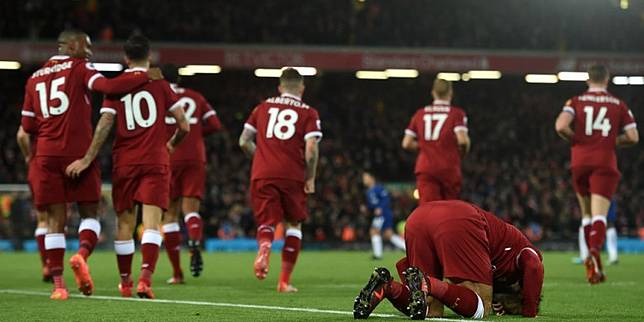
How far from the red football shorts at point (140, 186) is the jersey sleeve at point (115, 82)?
0.64 metres

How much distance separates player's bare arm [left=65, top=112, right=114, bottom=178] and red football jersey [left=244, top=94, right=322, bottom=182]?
194 centimetres

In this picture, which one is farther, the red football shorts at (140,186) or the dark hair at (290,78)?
the dark hair at (290,78)

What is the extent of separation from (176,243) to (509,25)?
26.2 meters

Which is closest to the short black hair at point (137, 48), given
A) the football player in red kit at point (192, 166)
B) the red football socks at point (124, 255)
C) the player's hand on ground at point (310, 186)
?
the red football socks at point (124, 255)

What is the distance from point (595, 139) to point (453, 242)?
587 cm

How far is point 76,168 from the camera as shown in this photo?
8.94 meters

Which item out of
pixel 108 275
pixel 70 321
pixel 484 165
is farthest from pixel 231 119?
pixel 70 321

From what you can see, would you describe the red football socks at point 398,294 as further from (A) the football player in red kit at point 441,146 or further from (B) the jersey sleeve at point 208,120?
(A) the football player in red kit at point 441,146

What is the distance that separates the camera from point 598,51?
3438 centimetres

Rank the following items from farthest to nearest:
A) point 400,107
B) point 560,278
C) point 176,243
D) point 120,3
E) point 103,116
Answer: point 400,107 < point 120,3 < point 560,278 < point 176,243 < point 103,116

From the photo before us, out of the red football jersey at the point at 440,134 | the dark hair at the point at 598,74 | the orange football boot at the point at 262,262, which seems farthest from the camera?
the red football jersey at the point at 440,134

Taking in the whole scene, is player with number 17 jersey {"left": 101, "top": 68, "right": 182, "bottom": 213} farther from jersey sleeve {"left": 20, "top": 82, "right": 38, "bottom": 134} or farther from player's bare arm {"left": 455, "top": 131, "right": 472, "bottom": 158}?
player's bare arm {"left": 455, "top": 131, "right": 472, "bottom": 158}

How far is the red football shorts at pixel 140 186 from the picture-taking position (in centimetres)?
908

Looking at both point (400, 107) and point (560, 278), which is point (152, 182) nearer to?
point (560, 278)
